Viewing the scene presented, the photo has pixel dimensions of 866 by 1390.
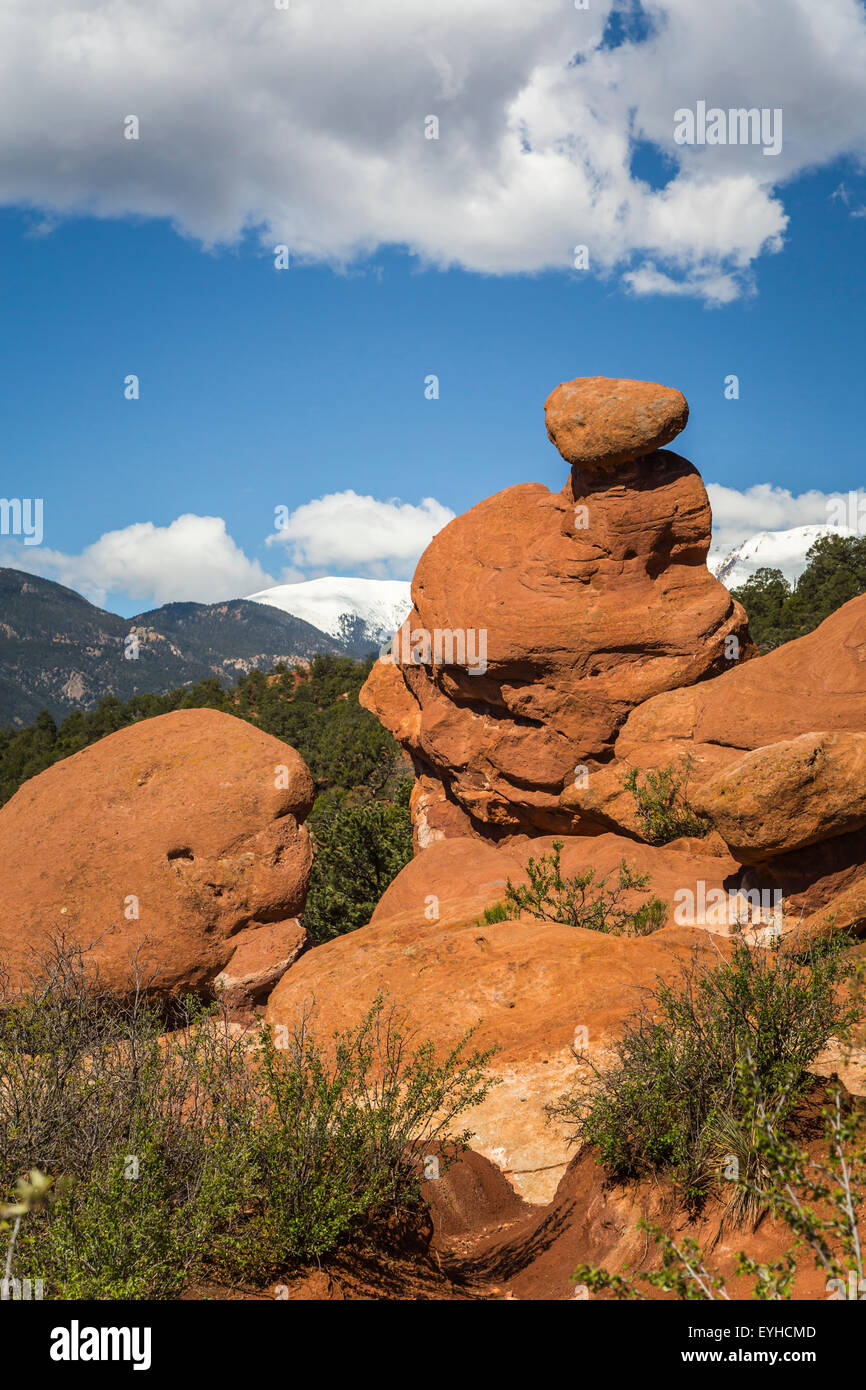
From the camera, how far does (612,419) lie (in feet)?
42.3

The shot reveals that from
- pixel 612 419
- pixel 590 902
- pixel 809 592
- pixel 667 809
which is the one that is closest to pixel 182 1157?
pixel 590 902

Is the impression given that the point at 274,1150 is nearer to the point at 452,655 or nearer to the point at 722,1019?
the point at 722,1019

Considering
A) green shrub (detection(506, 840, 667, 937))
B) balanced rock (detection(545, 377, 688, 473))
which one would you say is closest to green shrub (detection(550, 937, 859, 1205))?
green shrub (detection(506, 840, 667, 937))

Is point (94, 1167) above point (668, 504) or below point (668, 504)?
below

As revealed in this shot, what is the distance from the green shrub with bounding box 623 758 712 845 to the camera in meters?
11.5

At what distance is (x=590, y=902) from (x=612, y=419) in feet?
22.8

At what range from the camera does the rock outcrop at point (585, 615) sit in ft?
43.1

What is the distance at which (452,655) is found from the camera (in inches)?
567

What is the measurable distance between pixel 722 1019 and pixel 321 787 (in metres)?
30.6

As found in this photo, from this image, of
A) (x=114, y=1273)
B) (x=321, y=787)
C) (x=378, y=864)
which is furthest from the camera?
(x=321, y=787)

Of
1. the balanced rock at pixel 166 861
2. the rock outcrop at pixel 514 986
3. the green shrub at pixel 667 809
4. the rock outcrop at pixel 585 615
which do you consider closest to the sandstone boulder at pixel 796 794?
the rock outcrop at pixel 514 986

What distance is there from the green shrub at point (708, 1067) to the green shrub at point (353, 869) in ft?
38.1
